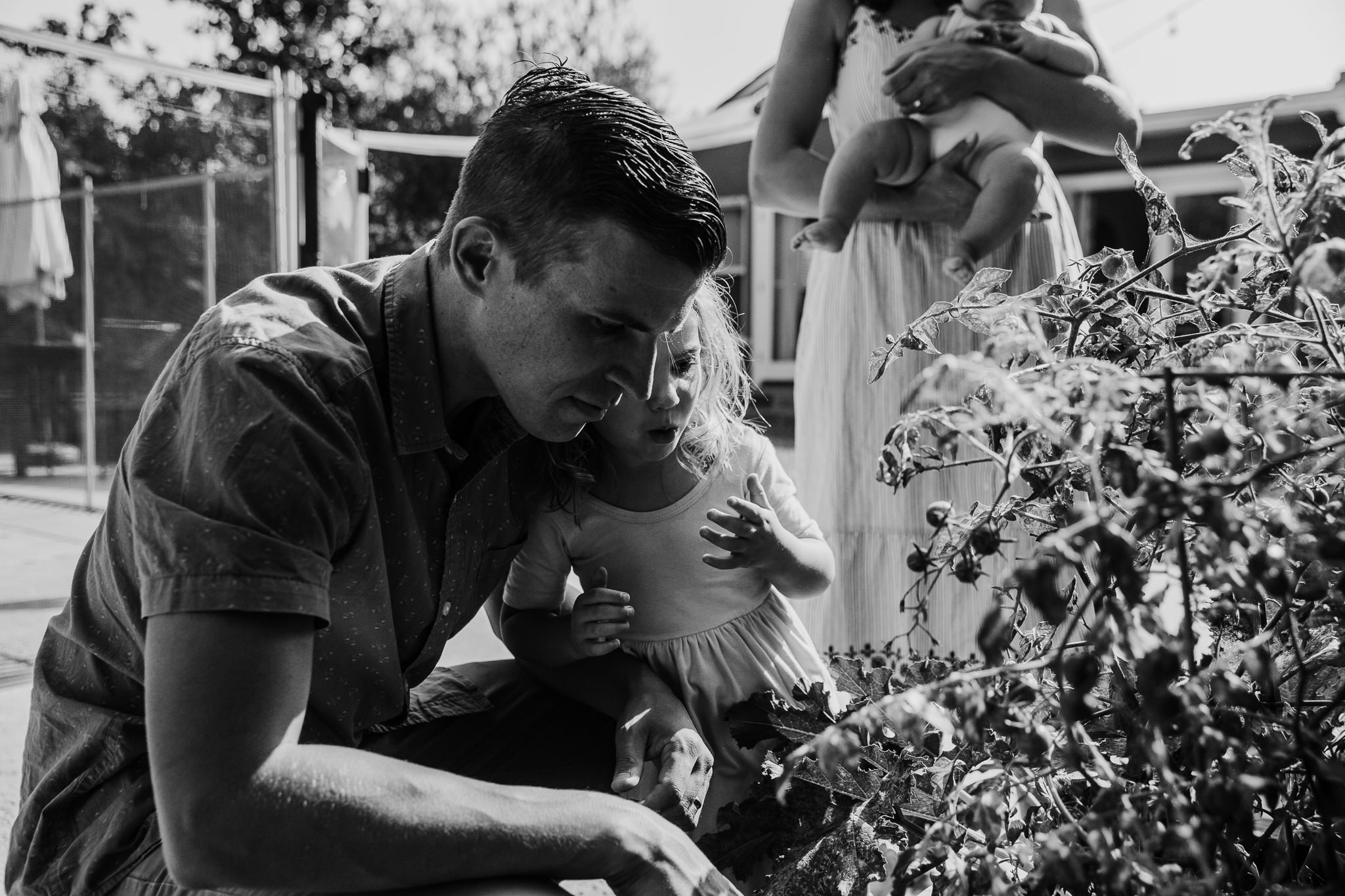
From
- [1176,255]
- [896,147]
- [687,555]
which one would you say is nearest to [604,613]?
[687,555]

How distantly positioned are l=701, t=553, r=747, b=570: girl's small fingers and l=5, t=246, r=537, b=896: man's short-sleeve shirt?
1.02 feet

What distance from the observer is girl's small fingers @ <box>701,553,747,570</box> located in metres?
1.73

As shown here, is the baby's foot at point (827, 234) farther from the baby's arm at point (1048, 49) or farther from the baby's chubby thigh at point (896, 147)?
the baby's arm at point (1048, 49)

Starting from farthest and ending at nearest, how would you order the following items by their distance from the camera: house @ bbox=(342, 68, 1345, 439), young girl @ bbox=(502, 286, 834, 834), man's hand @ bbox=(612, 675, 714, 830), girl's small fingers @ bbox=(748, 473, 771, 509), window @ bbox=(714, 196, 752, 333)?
1. window @ bbox=(714, 196, 752, 333)
2. house @ bbox=(342, 68, 1345, 439)
3. girl's small fingers @ bbox=(748, 473, 771, 509)
4. young girl @ bbox=(502, 286, 834, 834)
5. man's hand @ bbox=(612, 675, 714, 830)

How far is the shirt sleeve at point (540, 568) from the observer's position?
1.92 meters

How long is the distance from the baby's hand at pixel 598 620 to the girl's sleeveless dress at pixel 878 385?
0.87m

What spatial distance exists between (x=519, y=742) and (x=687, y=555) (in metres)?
0.43

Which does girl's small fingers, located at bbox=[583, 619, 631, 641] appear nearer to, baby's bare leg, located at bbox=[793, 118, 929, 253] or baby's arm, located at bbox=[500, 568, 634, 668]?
baby's arm, located at bbox=[500, 568, 634, 668]

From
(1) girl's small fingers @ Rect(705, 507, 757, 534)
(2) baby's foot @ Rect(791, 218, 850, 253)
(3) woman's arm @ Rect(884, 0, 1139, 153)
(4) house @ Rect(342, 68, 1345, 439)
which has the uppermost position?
(4) house @ Rect(342, 68, 1345, 439)

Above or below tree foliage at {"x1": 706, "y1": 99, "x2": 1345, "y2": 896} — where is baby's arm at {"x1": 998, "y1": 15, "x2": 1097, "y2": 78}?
above

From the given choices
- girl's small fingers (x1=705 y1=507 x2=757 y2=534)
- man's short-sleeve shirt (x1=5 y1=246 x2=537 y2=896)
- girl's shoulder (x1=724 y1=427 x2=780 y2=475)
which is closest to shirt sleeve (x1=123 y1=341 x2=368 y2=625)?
man's short-sleeve shirt (x1=5 y1=246 x2=537 y2=896)

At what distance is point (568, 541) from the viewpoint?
76.5 inches

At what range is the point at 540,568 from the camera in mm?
1938

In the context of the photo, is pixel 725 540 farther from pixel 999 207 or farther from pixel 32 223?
pixel 32 223
